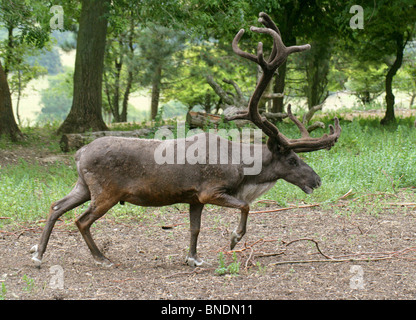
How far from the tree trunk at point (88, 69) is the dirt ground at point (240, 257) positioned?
22.8 ft

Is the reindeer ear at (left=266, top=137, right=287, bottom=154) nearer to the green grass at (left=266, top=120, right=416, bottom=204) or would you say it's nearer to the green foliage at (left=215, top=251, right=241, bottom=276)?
the green foliage at (left=215, top=251, right=241, bottom=276)

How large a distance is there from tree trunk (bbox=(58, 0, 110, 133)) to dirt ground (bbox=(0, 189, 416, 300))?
6938 mm

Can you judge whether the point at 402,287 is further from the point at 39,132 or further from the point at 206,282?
the point at 39,132

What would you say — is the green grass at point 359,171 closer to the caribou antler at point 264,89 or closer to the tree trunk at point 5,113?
the caribou antler at point 264,89

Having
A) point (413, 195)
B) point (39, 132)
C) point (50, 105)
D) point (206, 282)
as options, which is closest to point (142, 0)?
point (39, 132)

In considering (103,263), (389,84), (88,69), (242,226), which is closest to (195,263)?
(242,226)

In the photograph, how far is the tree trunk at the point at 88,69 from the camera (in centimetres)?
1426

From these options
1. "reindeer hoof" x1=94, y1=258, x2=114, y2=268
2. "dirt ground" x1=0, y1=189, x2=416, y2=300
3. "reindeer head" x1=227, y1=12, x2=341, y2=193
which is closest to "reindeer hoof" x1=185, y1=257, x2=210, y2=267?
"dirt ground" x1=0, y1=189, x2=416, y2=300

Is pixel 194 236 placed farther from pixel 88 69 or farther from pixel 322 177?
pixel 88 69

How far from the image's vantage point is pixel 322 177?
30.9ft

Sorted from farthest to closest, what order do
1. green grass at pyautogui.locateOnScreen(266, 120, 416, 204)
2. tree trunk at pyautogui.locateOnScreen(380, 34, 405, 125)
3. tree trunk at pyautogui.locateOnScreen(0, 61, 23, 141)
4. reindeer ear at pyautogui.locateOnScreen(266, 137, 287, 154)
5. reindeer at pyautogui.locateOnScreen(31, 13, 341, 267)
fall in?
tree trunk at pyautogui.locateOnScreen(380, 34, 405, 125)
tree trunk at pyautogui.locateOnScreen(0, 61, 23, 141)
green grass at pyautogui.locateOnScreen(266, 120, 416, 204)
reindeer ear at pyautogui.locateOnScreen(266, 137, 287, 154)
reindeer at pyautogui.locateOnScreen(31, 13, 341, 267)

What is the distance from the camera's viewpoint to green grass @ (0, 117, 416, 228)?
7840 mm

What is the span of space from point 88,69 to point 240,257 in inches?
393

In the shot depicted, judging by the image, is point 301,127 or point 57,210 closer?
point 57,210
